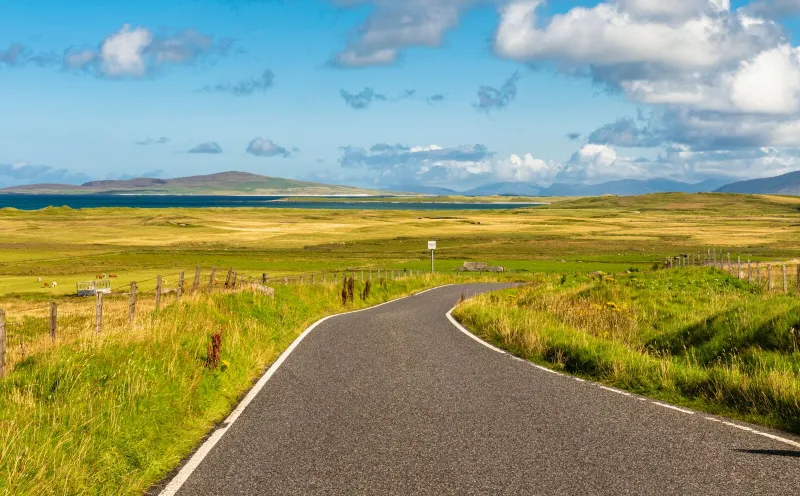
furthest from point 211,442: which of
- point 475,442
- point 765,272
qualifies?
point 765,272

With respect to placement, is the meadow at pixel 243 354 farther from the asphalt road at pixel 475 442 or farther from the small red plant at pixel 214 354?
the asphalt road at pixel 475 442

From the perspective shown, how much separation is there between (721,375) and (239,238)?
103 metres

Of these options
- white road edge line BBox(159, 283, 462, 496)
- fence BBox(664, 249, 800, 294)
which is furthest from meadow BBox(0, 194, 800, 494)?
fence BBox(664, 249, 800, 294)

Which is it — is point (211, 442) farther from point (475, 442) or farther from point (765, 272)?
point (765, 272)

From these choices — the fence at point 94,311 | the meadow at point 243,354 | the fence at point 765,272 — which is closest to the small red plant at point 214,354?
the meadow at point 243,354

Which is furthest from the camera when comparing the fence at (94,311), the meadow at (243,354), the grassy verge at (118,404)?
the fence at (94,311)

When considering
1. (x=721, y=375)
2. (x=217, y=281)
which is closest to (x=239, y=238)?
(x=217, y=281)

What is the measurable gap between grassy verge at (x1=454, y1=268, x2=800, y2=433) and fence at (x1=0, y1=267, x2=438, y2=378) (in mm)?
8458

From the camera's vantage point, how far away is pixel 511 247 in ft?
318

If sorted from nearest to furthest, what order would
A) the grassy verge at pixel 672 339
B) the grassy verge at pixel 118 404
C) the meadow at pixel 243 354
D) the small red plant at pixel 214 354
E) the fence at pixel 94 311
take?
1. the grassy verge at pixel 118 404
2. the meadow at pixel 243 354
3. the grassy verge at pixel 672 339
4. the small red plant at pixel 214 354
5. the fence at pixel 94 311

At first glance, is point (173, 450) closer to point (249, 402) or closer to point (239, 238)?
point (249, 402)

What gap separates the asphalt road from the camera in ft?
20.4

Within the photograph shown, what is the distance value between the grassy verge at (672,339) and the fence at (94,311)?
8.46 metres

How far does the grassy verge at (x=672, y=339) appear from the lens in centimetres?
954
